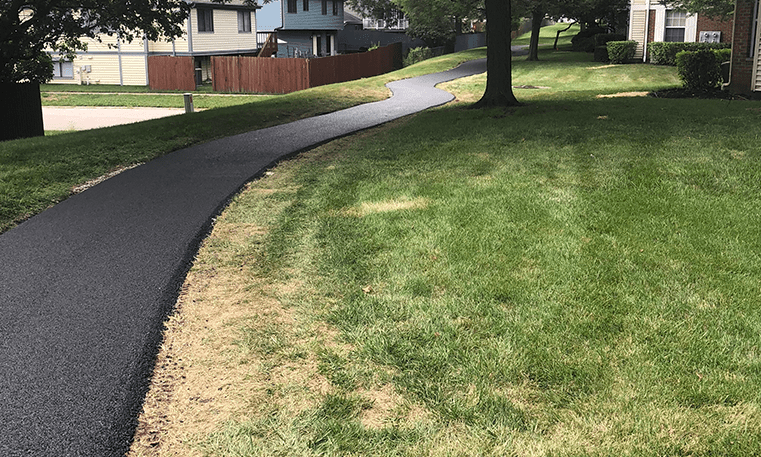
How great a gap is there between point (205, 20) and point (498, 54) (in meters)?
30.7

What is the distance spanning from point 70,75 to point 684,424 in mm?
43434

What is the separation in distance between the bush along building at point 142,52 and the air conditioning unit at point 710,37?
24.0m

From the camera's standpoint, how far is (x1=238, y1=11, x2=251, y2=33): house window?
44.6 meters

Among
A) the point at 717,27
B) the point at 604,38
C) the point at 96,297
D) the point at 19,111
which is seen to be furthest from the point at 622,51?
the point at 96,297

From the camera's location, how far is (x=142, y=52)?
38719 millimetres

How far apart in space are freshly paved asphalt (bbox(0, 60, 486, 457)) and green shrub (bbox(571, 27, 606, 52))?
35796 mm

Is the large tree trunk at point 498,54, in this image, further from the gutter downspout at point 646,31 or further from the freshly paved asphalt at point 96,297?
the gutter downspout at point 646,31

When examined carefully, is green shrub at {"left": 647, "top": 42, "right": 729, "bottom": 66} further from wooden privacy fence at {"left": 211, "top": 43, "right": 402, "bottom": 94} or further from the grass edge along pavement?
the grass edge along pavement

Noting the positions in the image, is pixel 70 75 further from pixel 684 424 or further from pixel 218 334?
pixel 684 424

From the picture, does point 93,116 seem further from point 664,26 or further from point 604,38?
point 604,38

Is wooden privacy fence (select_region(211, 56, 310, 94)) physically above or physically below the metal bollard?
above

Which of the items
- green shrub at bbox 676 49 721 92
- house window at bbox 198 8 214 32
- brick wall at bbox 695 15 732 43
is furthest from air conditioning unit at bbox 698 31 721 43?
house window at bbox 198 8 214 32

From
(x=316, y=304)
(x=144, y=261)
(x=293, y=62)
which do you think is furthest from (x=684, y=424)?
(x=293, y=62)

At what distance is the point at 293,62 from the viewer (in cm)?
3247
